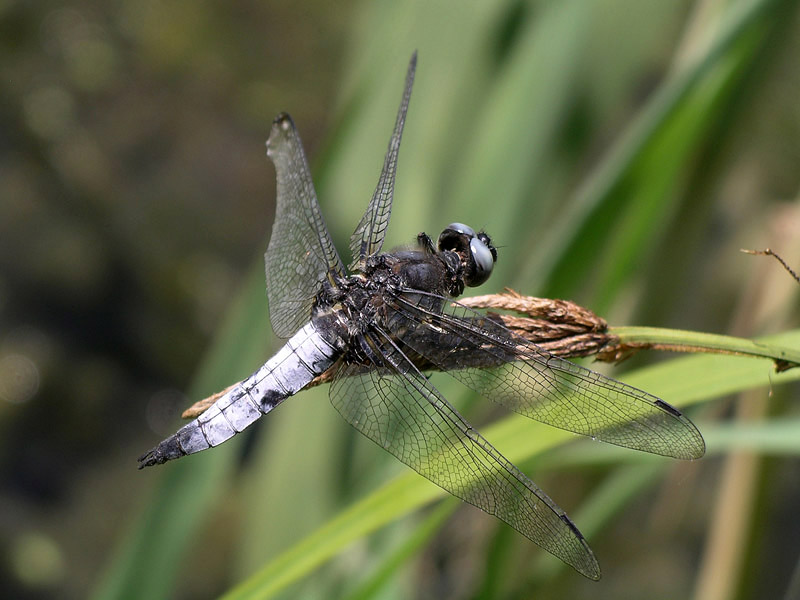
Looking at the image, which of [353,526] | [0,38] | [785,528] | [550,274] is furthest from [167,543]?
[0,38]

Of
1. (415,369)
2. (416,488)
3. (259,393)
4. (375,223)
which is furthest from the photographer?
(375,223)

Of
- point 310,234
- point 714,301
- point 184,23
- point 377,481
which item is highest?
point 184,23

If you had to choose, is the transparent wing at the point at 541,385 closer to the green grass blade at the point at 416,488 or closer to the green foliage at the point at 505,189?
the green grass blade at the point at 416,488

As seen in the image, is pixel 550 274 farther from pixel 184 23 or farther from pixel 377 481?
pixel 184 23

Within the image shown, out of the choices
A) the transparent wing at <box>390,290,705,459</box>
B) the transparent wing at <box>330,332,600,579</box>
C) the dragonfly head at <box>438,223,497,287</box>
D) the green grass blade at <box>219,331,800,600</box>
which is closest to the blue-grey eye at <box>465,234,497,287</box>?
the dragonfly head at <box>438,223,497,287</box>

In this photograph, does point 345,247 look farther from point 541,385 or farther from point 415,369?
point 541,385

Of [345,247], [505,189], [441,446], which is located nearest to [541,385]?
[441,446]
